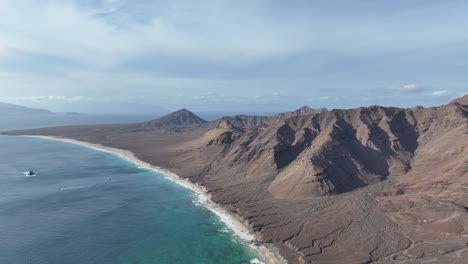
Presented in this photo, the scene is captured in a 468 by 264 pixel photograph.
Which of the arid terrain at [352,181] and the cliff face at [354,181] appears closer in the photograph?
the arid terrain at [352,181]

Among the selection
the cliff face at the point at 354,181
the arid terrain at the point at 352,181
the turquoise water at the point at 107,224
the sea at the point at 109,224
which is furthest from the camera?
the cliff face at the point at 354,181

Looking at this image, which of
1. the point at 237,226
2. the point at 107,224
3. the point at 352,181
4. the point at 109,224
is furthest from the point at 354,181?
the point at 107,224

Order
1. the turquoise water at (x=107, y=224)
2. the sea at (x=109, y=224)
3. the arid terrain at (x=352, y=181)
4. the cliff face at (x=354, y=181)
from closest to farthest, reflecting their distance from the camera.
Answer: the sea at (x=109, y=224) → the turquoise water at (x=107, y=224) → the arid terrain at (x=352, y=181) → the cliff face at (x=354, y=181)

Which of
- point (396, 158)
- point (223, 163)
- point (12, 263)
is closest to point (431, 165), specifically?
point (396, 158)

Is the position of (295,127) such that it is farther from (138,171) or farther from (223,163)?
(138,171)

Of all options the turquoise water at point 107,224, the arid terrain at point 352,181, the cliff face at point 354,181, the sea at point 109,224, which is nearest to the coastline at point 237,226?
the sea at point 109,224

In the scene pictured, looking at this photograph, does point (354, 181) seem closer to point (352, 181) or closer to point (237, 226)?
point (352, 181)

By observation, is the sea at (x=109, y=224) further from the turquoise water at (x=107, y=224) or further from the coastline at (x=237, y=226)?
the coastline at (x=237, y=226)
